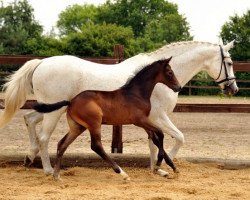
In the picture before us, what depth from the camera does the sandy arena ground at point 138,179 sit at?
508 cm

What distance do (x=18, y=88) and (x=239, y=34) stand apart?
92.3 ft

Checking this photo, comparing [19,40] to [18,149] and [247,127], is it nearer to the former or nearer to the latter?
[247,127]

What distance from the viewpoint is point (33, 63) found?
6.56m

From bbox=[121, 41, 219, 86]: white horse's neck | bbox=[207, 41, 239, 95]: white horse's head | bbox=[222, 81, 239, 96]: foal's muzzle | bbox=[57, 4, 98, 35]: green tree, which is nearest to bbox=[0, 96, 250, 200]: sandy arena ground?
bbox=[222, 81, 239, 96]: foal's muzzle

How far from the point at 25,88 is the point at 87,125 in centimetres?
114

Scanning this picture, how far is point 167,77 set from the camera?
20.5 ft

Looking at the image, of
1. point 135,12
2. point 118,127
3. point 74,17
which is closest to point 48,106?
point 118,127

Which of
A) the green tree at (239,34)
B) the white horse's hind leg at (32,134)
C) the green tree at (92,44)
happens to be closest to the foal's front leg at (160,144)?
the white horse's hind leg at (32,134)

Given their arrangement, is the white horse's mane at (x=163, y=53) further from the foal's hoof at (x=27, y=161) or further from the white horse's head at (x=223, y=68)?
the foal's hoof at (x=27, y=161)

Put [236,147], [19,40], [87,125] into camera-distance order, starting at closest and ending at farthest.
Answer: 1. [87,125]
2. [236,147]
3. [19,40]

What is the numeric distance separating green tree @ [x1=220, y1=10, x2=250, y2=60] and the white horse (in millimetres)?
25005

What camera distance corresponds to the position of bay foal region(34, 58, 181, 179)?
589 centimetres

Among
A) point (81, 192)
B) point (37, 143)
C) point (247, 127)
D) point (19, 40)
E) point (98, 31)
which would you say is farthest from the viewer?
point (19, 40)

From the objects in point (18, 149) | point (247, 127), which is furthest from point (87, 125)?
point (247, 127)
